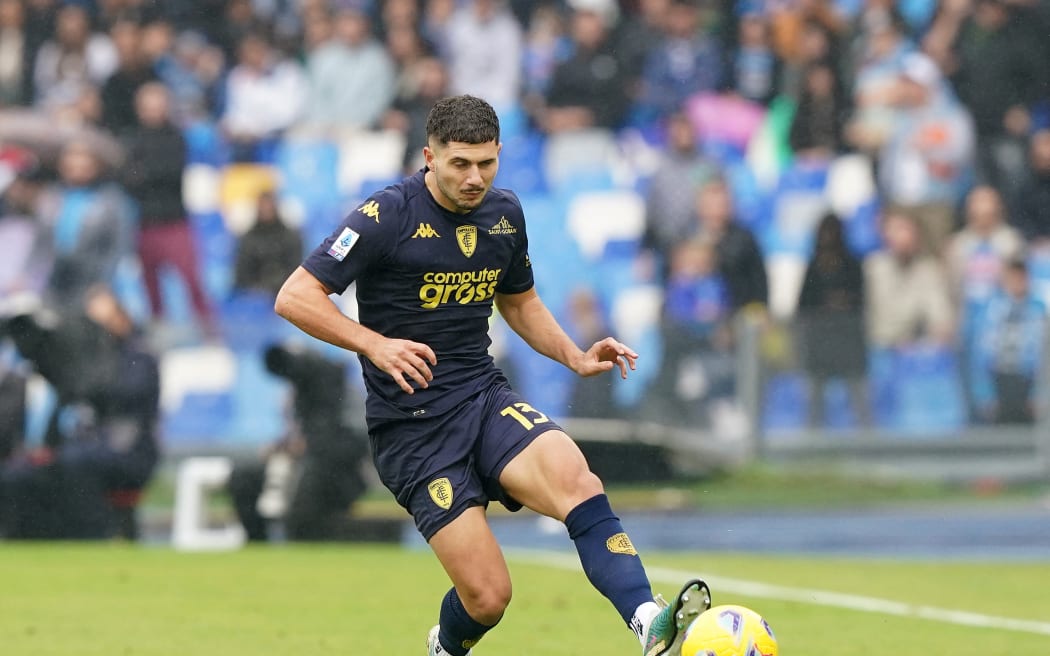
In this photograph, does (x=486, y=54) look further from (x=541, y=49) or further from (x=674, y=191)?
(x=674, y=191)

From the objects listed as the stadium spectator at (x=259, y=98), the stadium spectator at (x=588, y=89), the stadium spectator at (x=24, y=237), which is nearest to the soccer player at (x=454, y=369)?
the stadium spectator at (x=24, y=237)

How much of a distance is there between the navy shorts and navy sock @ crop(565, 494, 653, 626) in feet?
1.17

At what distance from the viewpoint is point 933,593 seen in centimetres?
1027

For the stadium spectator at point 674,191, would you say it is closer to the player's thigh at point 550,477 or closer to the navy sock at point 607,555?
the player's thigh at point 550,477

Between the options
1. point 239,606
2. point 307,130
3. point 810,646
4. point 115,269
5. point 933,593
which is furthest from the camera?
point 307,130

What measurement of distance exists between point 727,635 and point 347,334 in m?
1.69

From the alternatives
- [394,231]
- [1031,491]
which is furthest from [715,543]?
[394,231]

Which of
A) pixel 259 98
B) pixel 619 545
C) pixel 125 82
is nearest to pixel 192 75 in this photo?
pixel 259 98

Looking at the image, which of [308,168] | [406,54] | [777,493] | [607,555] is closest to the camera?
[607,555]

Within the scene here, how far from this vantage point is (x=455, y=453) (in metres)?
6.11

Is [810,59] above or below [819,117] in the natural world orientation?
above

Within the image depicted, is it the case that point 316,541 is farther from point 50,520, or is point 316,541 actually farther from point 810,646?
point 810,646

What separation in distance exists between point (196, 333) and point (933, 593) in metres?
6.49

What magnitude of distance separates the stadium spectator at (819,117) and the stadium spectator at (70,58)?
7538 millimetres
